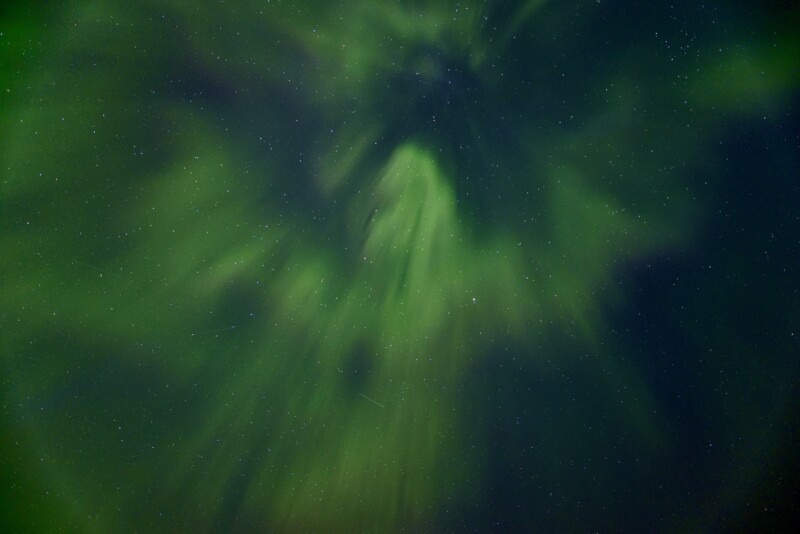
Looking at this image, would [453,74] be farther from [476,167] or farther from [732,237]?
[732,237]

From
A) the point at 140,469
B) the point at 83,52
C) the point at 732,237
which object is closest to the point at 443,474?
the point at 140,469

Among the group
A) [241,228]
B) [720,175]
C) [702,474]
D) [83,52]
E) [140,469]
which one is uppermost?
[720,175]

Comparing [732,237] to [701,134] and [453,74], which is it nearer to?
[701,134]

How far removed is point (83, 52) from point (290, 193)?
41cm

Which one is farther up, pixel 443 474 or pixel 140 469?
pixel 443 474

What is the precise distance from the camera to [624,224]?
0.74m

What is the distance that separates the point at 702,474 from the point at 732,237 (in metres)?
0.40

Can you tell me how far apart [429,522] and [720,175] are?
757mm

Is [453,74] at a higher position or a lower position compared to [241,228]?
higher

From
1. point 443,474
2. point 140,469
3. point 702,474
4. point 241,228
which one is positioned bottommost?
point 140,469

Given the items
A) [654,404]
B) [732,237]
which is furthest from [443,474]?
[732,237]

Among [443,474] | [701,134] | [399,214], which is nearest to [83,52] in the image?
[399,214]

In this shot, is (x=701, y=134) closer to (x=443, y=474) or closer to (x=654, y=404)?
(x=654, y=404)

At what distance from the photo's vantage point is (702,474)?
0.75 m
